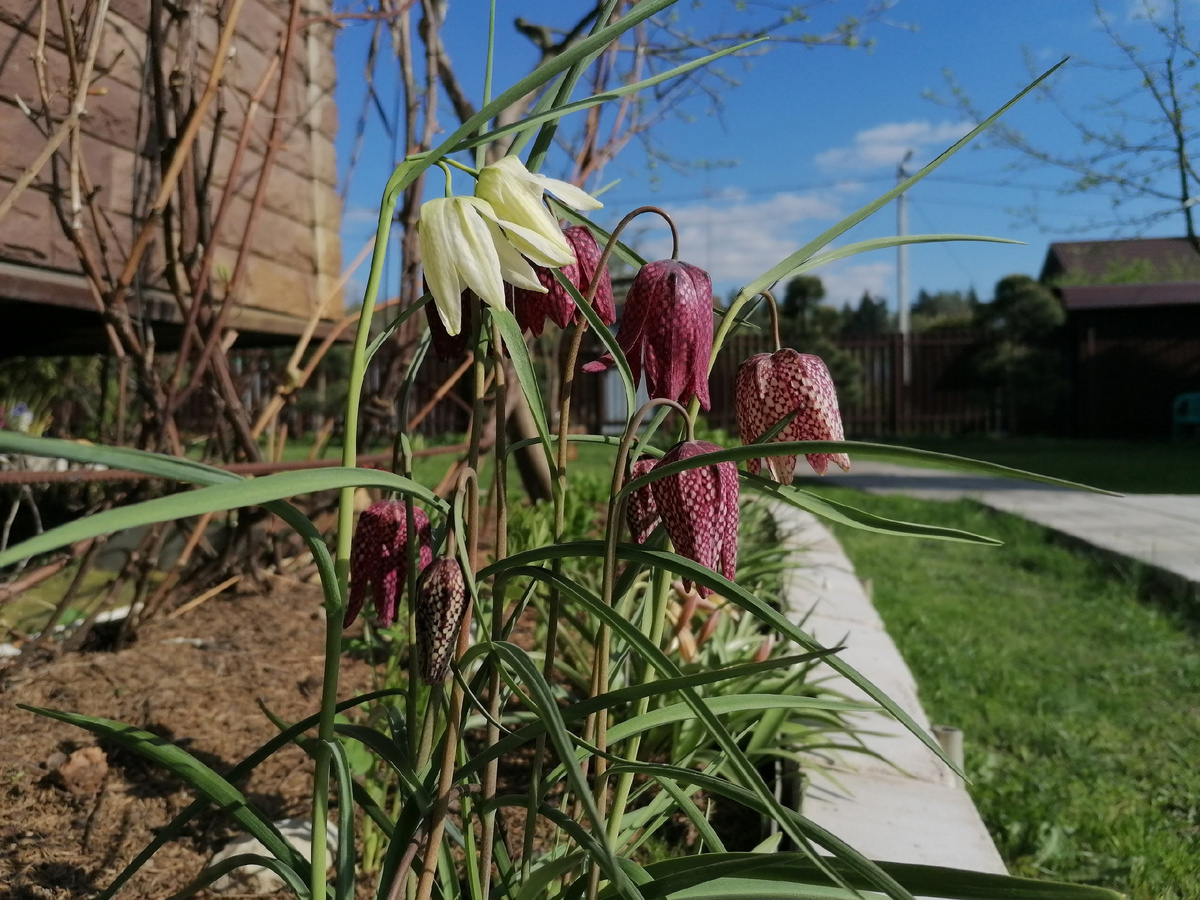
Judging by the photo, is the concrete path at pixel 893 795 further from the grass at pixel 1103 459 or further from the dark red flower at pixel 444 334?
the grass at pixel 1103 459

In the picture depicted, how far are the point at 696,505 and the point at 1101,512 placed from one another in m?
5.22

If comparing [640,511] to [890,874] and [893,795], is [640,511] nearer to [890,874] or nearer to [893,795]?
[890,874]

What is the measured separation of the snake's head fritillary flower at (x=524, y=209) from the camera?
675 millimetres

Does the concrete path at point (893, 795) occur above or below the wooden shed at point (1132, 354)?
below

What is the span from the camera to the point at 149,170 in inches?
92.5

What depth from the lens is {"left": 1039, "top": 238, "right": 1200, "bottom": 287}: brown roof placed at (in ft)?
58.1

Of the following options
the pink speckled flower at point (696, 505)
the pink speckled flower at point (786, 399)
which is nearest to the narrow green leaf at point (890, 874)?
the pink speckled flower at point (696, 505)

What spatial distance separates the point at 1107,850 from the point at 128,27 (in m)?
2.70

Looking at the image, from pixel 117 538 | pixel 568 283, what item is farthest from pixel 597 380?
pixel 568 283

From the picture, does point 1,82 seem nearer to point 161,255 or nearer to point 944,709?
point 161,255

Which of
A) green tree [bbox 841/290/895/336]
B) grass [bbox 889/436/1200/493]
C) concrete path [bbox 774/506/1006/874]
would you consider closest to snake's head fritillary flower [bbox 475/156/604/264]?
concrete path [bbox 774/506/1006/874]

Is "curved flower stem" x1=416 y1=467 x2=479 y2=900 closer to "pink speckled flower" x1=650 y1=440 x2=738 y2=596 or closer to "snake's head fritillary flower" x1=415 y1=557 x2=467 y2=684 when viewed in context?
"snake's head fritillary flower" x1=415 y1=557 x2=467 y2=684

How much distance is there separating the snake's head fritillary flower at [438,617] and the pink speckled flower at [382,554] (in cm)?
11

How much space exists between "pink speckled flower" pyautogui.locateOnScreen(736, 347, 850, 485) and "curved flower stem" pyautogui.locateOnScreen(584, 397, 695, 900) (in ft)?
0.37
